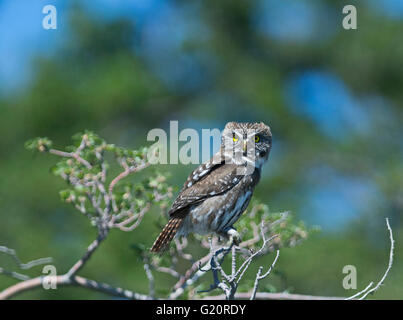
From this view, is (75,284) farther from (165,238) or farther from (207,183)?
(207,183)

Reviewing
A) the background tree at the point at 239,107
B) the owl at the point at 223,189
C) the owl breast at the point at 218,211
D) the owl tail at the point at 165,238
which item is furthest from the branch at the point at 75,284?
the background tree at the point at 239,107

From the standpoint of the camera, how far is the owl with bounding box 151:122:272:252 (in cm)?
518

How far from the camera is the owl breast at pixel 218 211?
204 inches

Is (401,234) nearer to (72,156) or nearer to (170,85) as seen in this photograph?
(170,85)

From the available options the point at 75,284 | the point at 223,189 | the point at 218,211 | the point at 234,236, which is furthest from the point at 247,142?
the point at 75,284

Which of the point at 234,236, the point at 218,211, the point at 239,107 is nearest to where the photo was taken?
the point at 234,236

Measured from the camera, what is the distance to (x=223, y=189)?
5.21 metres

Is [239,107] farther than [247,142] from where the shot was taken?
Yes

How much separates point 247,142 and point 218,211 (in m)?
0.59

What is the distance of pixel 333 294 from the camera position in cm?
1211

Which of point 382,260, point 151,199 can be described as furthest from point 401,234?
point 151,199

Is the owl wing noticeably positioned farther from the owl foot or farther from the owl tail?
the owl foot

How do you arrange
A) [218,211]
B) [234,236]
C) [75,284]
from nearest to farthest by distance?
[75,284] → [234,236] → [218,211]
